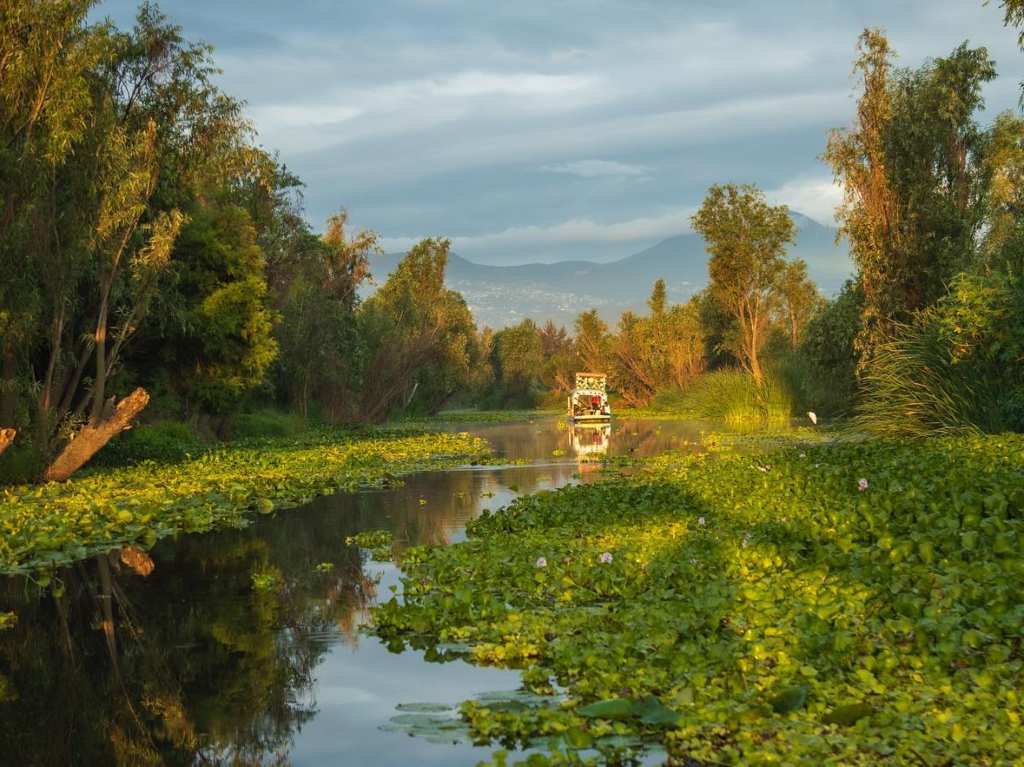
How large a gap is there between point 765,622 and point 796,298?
249 ft

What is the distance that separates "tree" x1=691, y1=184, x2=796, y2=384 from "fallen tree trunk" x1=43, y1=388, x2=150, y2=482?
45.8m

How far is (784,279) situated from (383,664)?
6908cm

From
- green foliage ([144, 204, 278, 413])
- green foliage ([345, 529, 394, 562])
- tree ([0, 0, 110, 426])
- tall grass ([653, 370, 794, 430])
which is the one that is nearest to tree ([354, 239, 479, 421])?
tall grass ([653, 370, 794, 430])

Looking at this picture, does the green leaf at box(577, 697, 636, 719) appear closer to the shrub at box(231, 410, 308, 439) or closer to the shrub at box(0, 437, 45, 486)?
the shrub at box(0, 437, 45, 486)

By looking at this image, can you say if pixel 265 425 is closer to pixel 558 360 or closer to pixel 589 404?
pixel 589 404

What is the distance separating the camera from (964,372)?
21.0 metres

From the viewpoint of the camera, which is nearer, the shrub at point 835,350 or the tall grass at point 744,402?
the shrub at point 835,350

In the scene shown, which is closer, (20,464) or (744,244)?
(20,464)

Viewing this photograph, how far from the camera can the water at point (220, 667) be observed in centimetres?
650

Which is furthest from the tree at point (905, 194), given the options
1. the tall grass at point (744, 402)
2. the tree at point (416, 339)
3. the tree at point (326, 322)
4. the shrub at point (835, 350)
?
the tree at point (416, 339)

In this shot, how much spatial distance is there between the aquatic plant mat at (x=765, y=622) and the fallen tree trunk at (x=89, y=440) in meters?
11.8

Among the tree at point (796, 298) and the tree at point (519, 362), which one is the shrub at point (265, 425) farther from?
the tree at point (519, 362)

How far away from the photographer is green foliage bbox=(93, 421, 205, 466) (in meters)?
28.2

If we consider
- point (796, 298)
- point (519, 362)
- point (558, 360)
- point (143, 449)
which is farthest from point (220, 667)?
point (519, 362)
